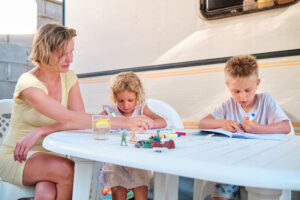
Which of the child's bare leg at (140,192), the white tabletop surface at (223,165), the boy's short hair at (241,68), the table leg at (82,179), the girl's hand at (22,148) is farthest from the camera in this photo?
the boy's short hair at (241,68)

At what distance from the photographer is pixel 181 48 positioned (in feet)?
10.1

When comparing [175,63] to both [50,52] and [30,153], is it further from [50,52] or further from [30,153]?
[30,153]

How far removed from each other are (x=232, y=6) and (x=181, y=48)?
0.70 meters

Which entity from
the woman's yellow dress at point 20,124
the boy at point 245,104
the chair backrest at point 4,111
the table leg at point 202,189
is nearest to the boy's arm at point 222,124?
the boy at point 245,104

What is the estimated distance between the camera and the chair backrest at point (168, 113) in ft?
6.83

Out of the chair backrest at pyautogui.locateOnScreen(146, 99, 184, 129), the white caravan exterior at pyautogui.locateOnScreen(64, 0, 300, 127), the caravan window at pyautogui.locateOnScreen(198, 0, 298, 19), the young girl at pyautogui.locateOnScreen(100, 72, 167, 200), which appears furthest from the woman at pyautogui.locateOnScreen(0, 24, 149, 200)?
the caravan window at pyautogui.locateOnScreen(198, 0, 298, 19)

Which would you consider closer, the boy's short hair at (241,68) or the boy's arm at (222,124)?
the boy's arm at (222,124)

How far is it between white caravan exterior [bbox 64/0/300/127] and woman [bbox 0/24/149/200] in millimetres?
1539

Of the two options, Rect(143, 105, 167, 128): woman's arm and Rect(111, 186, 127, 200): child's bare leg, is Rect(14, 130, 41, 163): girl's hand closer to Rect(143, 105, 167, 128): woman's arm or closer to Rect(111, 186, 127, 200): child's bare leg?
Rect(111, 186, 127, 200): child's bare leg

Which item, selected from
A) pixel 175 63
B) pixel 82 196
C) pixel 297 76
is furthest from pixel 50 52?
pixel 297 76

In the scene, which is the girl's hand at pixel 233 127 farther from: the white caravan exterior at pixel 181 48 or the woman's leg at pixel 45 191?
the white caravan exterior at pixel 181 48

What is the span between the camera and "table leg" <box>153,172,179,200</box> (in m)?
1.40

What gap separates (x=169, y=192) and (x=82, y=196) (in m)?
0.54

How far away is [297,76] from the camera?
2363 millimetres
